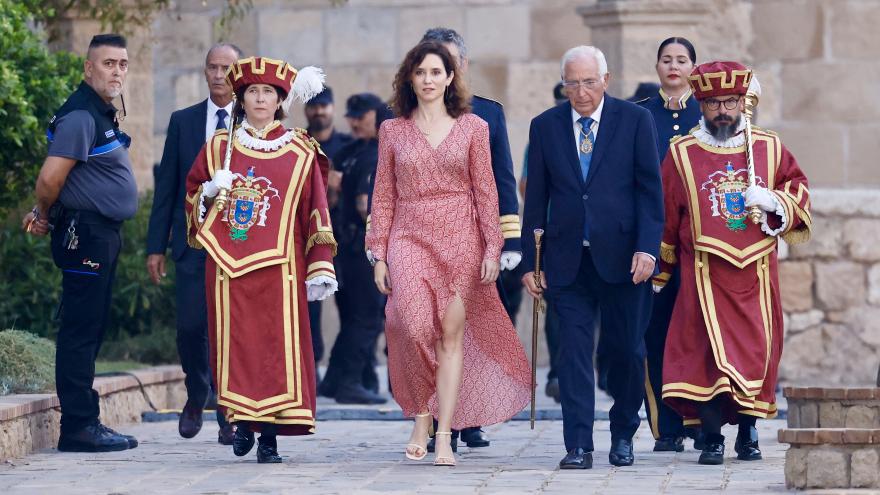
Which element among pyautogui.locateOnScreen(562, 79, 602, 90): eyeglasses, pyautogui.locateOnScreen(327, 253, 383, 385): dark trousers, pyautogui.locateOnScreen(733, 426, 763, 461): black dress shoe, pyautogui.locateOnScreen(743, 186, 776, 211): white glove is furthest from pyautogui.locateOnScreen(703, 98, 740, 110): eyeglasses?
pyautogui.locateOnScreen(327, 253, 383, 385): dark trousers

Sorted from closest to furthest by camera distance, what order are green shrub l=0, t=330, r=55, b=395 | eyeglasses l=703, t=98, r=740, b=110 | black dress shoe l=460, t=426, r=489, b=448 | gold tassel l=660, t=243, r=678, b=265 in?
eyeglasses l=703, t=98, r=740, b=110, gold tassel l=660, t=243, r=678, b=265, black dress shoe l=460, t=426, r=489, b=448, green shrub l=0, t=330, r=55, b=395

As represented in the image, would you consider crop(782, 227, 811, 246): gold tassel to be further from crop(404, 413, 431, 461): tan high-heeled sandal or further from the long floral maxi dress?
crop(404, 413, 431, 461): tan high-heeled sandal

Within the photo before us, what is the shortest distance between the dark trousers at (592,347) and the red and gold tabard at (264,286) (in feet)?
3.53

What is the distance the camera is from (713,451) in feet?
31.7

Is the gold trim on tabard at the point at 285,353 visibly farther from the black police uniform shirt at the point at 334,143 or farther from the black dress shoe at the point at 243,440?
the black police uniform shirt at the point at 334,143

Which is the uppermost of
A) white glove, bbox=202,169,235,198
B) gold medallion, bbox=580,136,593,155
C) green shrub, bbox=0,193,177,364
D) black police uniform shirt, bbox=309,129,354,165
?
black police uniform shirt, bbox=309,129,354,165

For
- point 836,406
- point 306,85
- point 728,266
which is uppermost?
point 306,85

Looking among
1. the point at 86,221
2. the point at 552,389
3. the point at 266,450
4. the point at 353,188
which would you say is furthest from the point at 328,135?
the point at 266,450

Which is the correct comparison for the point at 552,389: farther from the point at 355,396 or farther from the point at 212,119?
the point at 212,119

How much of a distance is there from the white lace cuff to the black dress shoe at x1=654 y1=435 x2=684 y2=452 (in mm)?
1268

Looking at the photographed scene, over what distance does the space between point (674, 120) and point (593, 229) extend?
57.3 inches

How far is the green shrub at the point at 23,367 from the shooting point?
10.9 m

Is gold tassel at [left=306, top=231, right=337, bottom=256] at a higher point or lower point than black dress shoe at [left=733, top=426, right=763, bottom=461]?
higher

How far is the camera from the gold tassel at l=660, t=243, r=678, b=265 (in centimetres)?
995
